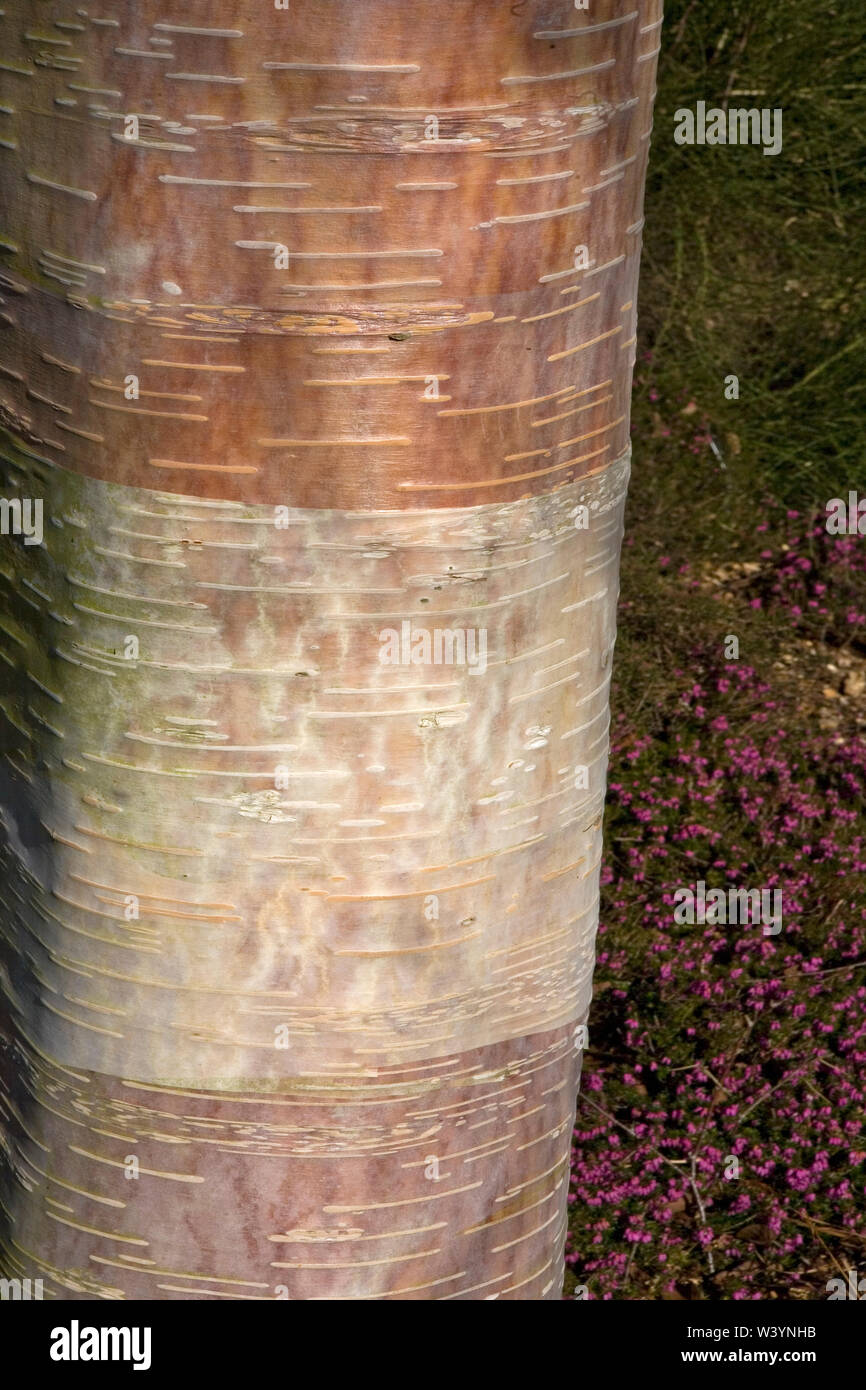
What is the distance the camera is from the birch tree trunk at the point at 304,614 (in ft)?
6.22

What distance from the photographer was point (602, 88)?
2.03 m

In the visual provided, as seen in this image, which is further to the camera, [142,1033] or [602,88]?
[142,1033]

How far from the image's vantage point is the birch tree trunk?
6.22 ft

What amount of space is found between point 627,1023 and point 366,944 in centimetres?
359

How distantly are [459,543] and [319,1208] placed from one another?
103 cm

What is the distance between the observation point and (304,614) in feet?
6.74

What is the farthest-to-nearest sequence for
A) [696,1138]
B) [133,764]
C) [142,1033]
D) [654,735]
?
1. [654,735]
2. [696,1138]
3. [142,1033]
4. [133,764]

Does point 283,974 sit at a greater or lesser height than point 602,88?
lesser
